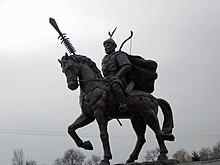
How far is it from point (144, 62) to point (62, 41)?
205cm

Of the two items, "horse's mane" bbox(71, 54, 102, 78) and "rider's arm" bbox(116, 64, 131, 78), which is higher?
"horse's mane" bbox(71, 54, 102, 78)

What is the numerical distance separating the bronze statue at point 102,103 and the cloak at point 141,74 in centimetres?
26

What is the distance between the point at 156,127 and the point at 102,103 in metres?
1.46

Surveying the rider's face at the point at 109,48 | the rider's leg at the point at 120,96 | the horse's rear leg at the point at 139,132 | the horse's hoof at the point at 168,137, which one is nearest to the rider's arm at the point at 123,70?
the rider's leg at the point at 120,96

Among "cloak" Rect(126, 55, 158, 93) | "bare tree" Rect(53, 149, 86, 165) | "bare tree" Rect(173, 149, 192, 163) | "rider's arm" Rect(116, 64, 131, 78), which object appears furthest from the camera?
"bare tree" Rect(53, 149, 86, 165)

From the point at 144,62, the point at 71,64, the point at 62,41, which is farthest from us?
the point at 144,62

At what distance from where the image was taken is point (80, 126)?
773 centimetres

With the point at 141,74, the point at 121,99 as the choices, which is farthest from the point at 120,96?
the point at 141,74

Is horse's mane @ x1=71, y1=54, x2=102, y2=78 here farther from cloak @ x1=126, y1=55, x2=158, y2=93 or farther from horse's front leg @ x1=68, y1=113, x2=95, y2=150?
horse's front leg @ x1=68, y1=113, x2=95, y2=150

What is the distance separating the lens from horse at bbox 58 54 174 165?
738cm

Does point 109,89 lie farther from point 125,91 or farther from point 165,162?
point 165,162

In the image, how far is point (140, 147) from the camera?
27.2 ft

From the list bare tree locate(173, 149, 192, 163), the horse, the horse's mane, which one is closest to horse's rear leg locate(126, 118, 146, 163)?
the horse

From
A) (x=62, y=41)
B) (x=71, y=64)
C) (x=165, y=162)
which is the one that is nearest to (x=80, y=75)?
(x=71, y=64)
